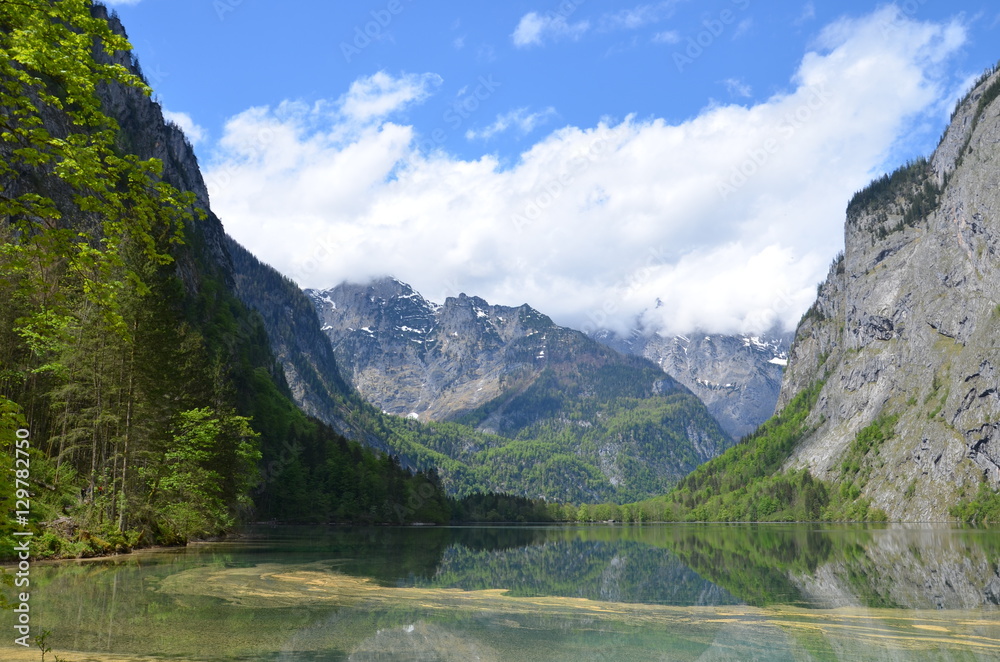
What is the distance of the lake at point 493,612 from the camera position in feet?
55.7

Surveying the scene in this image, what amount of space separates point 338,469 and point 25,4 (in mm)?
145881

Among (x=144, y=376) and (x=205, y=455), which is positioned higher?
(x=144, y=376)

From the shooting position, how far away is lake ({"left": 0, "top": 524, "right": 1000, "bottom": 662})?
17.0 m

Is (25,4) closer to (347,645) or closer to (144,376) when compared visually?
(347,645)

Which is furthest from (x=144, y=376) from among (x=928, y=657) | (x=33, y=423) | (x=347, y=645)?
(x=928, y=657)

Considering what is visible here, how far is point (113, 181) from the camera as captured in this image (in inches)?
400

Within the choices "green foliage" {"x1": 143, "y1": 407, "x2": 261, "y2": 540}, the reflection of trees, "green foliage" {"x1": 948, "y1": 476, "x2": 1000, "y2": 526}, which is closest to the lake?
the reflection of trees

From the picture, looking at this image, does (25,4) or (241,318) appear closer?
(25,4)

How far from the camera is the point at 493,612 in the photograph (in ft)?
78.4

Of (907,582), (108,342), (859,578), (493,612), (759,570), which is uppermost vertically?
(108,342)
